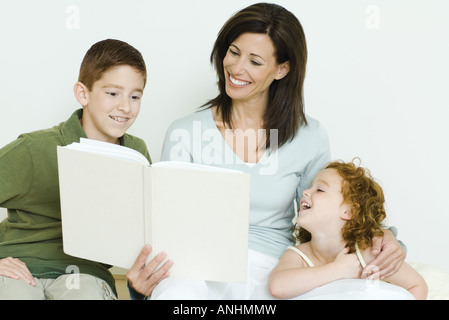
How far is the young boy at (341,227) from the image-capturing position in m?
1.81

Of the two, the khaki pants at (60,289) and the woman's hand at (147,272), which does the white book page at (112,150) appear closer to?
the woman's hand at (147,272)

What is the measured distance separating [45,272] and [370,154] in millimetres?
1870

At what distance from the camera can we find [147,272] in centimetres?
164

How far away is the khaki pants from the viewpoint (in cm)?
176

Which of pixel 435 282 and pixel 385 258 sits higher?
pixel 385 258

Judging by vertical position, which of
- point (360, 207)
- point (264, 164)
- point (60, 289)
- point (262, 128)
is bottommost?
point (60, 289)

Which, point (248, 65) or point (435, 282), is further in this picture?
point (435, 282)

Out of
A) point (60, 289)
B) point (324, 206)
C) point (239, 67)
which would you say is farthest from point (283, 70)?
point (60, 289)

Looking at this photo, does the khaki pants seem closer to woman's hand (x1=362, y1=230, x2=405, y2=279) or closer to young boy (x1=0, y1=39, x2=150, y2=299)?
young boy (x1=0, y1=39, x2=150, y2=299)

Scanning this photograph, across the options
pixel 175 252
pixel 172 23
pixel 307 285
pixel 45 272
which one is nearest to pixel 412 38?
pixel 172 23

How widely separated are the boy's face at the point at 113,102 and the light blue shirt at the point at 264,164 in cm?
18

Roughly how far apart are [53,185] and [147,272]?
54 cm

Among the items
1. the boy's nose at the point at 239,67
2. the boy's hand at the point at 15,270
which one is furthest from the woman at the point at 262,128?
the boy's hand at the point at 15,270

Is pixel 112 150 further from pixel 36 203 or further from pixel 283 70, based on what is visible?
pixel 283 70
